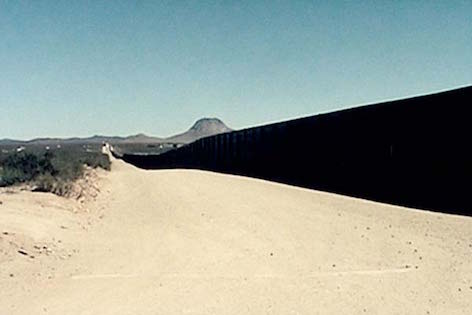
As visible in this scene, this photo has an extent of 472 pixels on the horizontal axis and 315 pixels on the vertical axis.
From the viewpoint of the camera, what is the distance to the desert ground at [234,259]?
8203 millimetres

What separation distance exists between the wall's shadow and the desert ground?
1509mm

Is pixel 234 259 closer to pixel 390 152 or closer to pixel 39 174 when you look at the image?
pixel 390 152

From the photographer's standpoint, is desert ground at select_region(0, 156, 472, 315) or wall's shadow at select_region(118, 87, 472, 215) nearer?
desert ground at select_region(0, 156, 472, 315)

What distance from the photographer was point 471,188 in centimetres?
1578

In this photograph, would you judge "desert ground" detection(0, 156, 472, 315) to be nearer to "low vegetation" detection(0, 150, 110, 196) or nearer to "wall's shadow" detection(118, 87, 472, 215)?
"wall's shadow" detection(118, 87, 472, 215)

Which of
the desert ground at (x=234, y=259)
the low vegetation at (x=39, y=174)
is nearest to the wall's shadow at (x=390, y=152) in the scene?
the desert ground at (x=234, y=259)

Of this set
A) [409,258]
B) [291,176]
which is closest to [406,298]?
→ [409,258]

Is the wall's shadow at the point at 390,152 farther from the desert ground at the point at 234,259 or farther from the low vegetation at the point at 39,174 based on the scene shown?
the low vegetation at the point at 39,174

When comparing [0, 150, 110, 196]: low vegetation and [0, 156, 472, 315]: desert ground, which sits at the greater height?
[0, 150, 110, 196]: low vegetation

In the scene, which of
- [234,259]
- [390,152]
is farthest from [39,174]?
[234,259]

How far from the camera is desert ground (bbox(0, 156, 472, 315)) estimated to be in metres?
8.20

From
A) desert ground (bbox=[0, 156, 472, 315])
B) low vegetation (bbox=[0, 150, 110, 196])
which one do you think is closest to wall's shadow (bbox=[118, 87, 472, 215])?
desert ground (bbox=[0, 156, 472, 315])

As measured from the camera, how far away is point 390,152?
20.2m

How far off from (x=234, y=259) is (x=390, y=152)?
1072 centimetres
